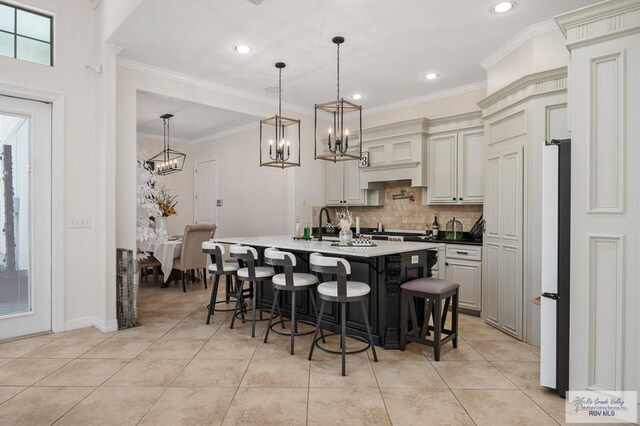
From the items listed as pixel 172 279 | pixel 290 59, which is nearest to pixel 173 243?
pixel 172 279

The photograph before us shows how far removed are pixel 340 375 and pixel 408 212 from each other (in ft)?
11.8

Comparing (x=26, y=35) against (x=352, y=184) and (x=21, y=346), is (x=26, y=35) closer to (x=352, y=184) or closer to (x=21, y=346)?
(x=21, y=346)

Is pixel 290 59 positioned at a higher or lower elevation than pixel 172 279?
higher

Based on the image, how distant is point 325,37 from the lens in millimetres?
3729

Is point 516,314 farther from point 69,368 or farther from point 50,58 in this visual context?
point 50,58

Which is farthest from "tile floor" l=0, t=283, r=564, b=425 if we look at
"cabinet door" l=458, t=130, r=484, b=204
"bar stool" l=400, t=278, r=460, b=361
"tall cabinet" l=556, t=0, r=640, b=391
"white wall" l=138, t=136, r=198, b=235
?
"white wall" l=138, t=136, r=198, b=235

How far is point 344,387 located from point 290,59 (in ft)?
11.2

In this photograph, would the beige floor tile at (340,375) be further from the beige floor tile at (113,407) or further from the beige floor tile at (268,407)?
the beige floor tile at (113,407)

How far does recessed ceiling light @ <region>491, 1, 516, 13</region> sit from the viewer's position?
3.13m

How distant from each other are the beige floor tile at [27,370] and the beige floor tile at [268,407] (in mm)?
Answer: 1538

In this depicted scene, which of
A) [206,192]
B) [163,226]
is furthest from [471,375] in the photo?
[206,192]

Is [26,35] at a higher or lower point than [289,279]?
higher

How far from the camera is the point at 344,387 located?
8.50ft

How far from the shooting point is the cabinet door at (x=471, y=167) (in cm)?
486
